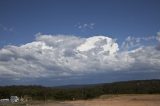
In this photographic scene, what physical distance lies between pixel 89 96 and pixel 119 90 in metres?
20.0

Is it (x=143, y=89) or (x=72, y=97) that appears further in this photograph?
(x=143, y=89)

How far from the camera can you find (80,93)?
5281 inches

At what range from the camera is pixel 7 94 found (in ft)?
457

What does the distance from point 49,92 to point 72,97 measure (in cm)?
1521

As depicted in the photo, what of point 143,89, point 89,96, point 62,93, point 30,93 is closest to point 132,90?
point 143,89

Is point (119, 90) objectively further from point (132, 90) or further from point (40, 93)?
point (40, 93)

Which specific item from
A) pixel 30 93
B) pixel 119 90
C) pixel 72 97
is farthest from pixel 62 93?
pixel 119 90

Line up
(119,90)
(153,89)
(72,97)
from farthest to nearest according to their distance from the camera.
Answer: (119,90)
(153,89)
(72,97)

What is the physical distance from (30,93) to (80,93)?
21762 millimetres

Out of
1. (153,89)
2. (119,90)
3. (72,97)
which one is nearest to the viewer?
(72,97)

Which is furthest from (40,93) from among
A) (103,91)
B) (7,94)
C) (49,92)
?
(103,91)

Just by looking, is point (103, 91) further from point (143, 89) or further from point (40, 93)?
point (40, 93)

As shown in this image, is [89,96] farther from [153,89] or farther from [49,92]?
[153,89]

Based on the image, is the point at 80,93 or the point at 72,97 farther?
the point at 80,93
